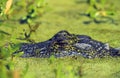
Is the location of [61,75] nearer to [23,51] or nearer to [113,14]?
[23,51]

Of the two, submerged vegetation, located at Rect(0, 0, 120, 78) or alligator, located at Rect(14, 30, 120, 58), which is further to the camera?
alligator, located at Rect(14, 30, 120, 58)

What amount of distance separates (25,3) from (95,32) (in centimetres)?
100

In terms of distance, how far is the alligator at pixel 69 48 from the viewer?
10.2ft

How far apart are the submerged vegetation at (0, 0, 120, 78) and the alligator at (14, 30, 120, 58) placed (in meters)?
0.07

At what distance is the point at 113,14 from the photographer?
14.0 ft

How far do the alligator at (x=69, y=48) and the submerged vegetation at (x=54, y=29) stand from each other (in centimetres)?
7

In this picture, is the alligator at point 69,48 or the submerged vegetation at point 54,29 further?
the alligator at point 69,48

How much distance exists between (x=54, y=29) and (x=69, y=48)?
36.5 inches

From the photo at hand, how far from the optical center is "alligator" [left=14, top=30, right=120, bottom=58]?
Result: 10.2 feet

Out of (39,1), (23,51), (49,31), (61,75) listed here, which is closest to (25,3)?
(39,1)

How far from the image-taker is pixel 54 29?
4043mm

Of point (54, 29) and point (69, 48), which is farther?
point (54, 29)

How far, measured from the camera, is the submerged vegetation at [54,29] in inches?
112

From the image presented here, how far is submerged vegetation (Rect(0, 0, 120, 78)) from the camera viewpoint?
2838 millimetres
